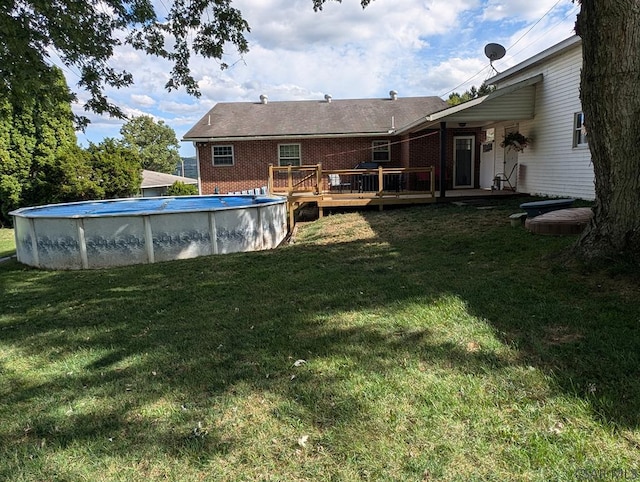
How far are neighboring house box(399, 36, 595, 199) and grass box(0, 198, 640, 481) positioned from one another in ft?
24.1

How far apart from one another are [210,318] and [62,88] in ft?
15.4

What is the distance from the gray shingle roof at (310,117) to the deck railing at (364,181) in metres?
2.48

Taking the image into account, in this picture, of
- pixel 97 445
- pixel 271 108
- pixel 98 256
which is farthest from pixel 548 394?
pixel 271 108

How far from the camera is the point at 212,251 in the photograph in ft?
32.3

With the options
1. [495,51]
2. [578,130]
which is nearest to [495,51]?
[495,51]

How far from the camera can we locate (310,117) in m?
21.7

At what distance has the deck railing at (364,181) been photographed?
14.5 m

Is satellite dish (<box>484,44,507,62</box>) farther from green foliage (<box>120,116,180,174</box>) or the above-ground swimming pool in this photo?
green foliage (<box>120,116,180,174</box>)

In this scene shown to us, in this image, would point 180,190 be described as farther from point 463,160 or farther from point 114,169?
point 463,160

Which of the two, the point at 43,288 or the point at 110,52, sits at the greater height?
the point at 110,52

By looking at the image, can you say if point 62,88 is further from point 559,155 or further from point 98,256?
point 559,155

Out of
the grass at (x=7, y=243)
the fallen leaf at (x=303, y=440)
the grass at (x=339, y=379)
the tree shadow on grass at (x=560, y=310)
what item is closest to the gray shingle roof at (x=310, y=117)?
the grass at (x=7, y=243)

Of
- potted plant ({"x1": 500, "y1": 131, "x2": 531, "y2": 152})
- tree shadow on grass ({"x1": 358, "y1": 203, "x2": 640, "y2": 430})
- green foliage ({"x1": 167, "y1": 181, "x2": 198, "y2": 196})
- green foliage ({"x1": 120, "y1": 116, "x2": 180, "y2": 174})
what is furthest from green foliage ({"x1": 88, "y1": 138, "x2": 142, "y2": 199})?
green foliage ({"x1": 120, "y1": 116, "x2": 180, "y2": 174})

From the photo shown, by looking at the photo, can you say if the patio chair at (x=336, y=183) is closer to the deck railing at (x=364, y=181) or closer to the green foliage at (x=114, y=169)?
the deck railing at (x=364, y=181)
